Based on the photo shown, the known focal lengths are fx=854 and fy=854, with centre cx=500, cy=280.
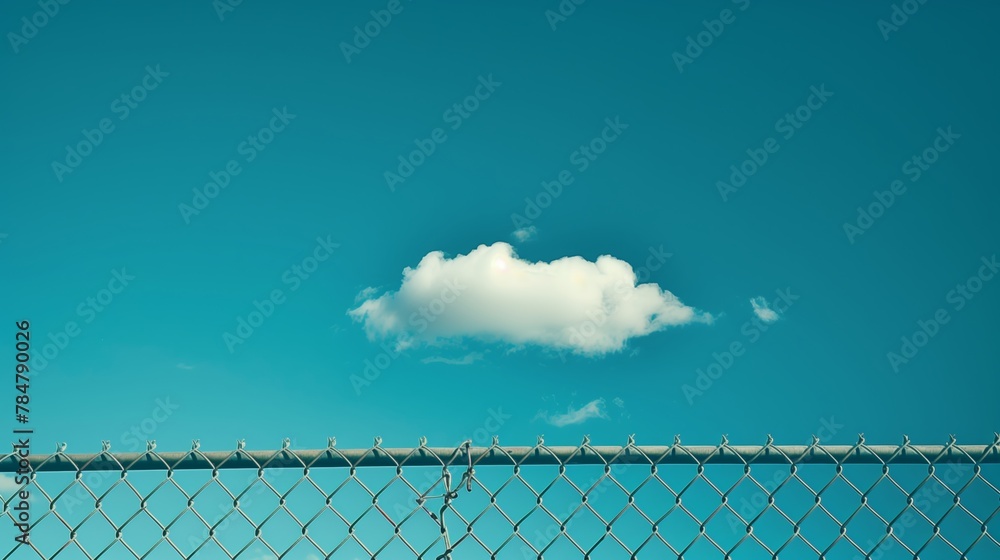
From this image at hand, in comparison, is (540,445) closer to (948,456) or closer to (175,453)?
(175,453)

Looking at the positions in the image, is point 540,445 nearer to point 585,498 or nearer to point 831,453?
point 585,498

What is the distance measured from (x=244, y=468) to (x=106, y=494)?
1.78 ft

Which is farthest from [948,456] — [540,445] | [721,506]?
[540,445]

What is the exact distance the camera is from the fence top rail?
349cm

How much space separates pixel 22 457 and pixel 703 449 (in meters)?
2.82

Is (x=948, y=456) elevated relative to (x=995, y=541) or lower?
elevated

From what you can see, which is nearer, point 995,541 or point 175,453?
point 175,453

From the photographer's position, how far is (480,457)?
11.7ft

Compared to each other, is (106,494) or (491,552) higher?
(106,494)

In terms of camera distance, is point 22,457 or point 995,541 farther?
point 995,541

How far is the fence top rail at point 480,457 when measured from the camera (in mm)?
3486

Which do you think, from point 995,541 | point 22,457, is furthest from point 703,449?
point 22,457

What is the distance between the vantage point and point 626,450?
3574 millimetres

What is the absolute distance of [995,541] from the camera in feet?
12.4
